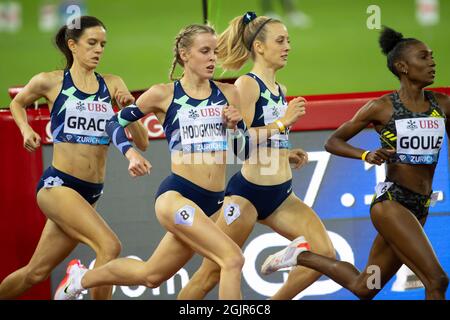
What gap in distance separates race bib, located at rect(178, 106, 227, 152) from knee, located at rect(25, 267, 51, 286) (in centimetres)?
146

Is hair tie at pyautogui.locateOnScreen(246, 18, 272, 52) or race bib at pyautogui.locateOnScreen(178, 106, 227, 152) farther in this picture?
hair tie at pyautogui.locateOnScreen(246, 18, 272, 52)

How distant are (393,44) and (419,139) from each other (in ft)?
2.28

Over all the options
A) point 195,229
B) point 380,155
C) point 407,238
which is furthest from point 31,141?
point 407,238

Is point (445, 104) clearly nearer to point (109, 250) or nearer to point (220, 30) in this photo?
point (109, 250)

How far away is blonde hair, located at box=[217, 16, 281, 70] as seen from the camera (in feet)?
24.5

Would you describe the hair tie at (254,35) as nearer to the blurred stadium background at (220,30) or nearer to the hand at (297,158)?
the hand at (297,158)

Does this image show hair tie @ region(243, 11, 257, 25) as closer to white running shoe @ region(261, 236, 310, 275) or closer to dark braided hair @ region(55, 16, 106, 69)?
dark braided hair @ region(55, 16, 106, 69)

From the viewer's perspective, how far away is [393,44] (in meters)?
7.02

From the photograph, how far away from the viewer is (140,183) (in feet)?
27.8

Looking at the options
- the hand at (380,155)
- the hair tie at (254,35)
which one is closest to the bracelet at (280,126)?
the hand at (380,155)

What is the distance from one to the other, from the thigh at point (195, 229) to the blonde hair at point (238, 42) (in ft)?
4.29

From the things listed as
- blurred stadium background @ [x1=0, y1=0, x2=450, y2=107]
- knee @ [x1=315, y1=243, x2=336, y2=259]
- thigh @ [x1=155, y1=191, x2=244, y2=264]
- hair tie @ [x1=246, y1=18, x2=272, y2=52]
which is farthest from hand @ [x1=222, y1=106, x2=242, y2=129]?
blurred stadium background @ [x1=0, y1=0, x2=450, y2=107]

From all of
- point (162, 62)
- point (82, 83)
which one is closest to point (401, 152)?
point (82, 83)
